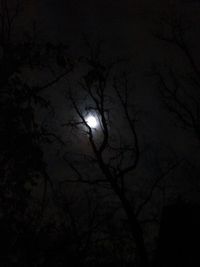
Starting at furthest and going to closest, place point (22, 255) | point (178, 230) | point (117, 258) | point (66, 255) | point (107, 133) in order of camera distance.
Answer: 1. point (117, 258)
2. point (178, 230)
3. point (107, 133)
4. point (66, 255)
5. point (22, 255)

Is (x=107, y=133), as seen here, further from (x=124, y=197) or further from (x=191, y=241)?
(x=191, y=241)

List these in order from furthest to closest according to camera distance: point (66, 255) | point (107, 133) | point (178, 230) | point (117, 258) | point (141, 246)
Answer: point (117, 258), point (178, 230), point (107, 133), point (141, 246), point (66, 255)

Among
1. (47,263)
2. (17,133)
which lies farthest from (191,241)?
(17,133)

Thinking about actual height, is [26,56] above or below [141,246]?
above

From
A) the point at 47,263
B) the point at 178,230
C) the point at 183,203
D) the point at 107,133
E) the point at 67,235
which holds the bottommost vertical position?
the point at 47,263

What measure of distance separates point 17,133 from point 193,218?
10.2 meters

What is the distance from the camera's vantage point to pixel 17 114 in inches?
455

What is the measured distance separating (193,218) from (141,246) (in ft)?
11.0

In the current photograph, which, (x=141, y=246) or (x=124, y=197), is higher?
(x=124, y=197)

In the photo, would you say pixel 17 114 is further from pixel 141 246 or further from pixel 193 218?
pixel 193 218

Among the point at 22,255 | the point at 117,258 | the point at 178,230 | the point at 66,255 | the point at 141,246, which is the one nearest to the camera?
the point at 22,255

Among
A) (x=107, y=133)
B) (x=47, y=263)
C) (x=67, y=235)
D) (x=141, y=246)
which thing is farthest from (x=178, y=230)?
(x=47, y=263)

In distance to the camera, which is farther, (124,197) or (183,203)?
(183,203)

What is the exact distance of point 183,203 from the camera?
1962 cm
